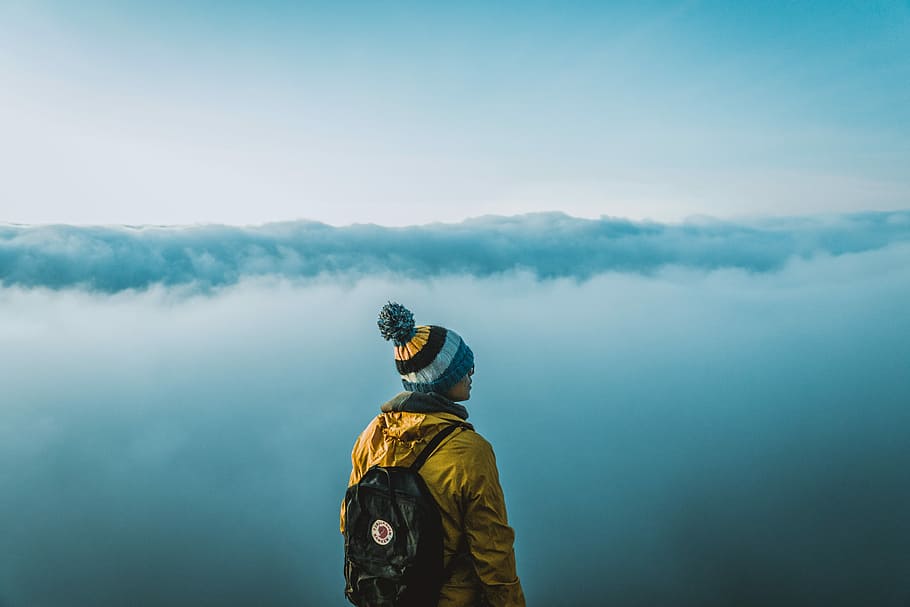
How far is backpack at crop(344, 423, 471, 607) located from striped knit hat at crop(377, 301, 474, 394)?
295 mm

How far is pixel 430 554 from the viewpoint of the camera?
1.99 metres

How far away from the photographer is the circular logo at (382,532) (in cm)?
201

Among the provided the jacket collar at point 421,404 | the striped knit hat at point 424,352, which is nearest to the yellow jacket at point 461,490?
the jacket collar at point 421,404

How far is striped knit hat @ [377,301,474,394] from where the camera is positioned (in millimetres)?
2305

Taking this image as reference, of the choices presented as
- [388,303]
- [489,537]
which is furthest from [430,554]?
[388,303]

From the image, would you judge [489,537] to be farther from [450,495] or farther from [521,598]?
[521,598]

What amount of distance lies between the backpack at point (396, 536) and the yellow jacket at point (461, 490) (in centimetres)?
4

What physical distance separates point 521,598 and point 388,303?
1456 millimetres

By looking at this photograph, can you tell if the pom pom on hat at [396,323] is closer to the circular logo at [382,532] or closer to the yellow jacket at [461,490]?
the yellow jacket at [461,490]

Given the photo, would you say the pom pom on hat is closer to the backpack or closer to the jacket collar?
the jacket collar

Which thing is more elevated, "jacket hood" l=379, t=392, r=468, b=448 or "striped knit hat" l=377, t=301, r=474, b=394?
"striped knit hat" l=377, t=301, r=474, b=394

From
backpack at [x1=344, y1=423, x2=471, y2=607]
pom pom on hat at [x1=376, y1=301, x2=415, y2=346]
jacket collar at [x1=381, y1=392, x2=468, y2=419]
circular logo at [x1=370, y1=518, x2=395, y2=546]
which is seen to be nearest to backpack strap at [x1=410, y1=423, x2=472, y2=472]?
backpack at [x1=344, y1=423, x2=471, y2=607]

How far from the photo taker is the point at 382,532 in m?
2.03

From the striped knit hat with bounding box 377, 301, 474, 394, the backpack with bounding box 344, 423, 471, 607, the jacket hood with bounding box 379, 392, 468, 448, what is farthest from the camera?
the striped knit hat with bounding box 377, 301, 474, 394
